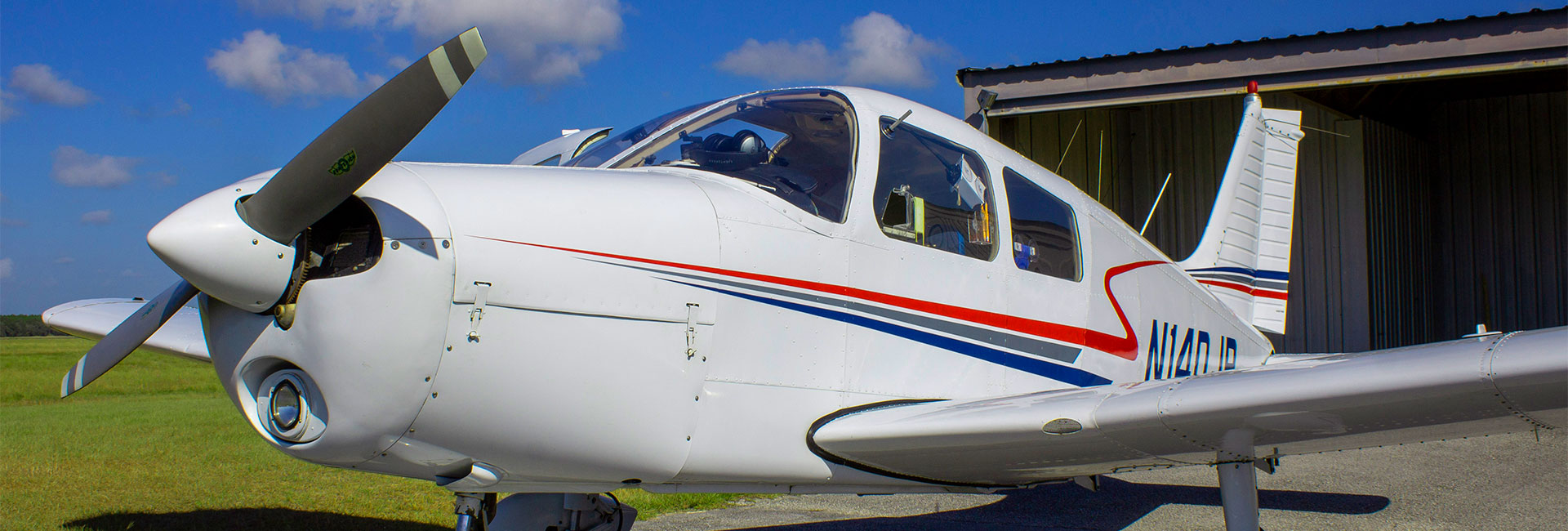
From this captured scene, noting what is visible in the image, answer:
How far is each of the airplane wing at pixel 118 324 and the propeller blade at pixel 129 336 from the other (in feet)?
7.79

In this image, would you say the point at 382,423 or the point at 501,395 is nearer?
the point at 382,423

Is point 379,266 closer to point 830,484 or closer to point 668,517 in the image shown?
point 830,484

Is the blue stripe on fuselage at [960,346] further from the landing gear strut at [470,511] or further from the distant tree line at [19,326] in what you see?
the distant tree line at [19,326]

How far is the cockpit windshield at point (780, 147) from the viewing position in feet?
11.1

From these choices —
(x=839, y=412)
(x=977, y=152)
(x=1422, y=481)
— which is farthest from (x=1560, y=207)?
(x=839, y=412)

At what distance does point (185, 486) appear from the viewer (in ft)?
23.7

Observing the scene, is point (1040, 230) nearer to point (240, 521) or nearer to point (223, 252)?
point (223, 252)

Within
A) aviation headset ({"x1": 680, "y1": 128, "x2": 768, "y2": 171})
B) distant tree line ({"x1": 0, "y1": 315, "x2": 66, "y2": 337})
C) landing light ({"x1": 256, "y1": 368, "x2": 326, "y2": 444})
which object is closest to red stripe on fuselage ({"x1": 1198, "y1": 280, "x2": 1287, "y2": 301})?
aviation headset ({"x1": 680, "y1": 128, "x2": 768, "y2": 171})

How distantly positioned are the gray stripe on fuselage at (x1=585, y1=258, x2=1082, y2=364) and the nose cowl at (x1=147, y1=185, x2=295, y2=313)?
84 cm

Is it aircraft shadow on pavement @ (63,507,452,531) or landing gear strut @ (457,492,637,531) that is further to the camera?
aircraft shadow on pavement @ (63,507,452,531)

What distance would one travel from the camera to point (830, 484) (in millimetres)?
3402

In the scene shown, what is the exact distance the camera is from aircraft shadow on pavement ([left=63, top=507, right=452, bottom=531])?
18.9ft

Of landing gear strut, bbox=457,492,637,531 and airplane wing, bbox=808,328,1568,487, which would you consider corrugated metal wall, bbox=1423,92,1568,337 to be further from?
landing gear strut, bbox=457,492,637,531

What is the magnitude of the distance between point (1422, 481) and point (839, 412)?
6.37 metres
